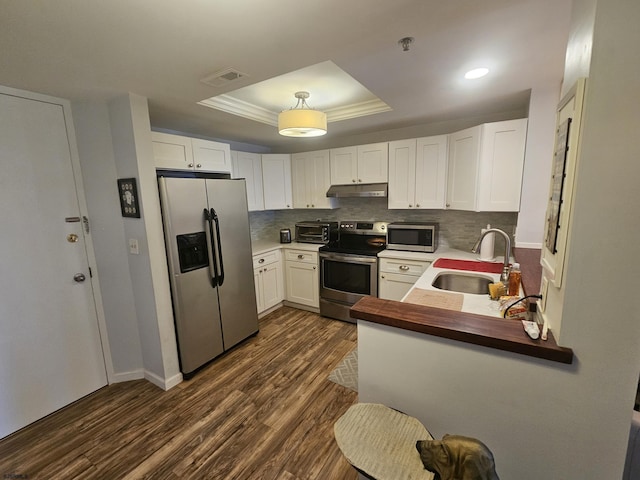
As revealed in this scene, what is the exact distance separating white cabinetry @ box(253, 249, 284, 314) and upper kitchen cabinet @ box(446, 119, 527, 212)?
90.7 inches

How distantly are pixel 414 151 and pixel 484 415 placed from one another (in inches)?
102

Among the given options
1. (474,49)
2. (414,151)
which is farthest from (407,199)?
(474,49)

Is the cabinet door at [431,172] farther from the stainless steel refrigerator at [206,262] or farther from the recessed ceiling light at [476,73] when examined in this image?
the stainless steel refrigerator at [206,262]

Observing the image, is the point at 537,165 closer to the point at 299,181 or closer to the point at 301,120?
the point at 301,120

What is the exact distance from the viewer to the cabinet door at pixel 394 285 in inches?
112

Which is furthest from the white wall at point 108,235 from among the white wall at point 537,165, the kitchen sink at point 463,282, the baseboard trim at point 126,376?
the white wall at point 537,165

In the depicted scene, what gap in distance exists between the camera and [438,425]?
1.17m

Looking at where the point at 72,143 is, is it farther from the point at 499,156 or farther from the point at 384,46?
the point at 499,156

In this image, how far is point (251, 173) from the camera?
11.6ft

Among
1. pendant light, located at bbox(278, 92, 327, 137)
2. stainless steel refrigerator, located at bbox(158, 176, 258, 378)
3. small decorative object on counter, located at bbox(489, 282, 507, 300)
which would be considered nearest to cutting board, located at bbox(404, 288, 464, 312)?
small decorative object on counter, located at bbox(489, 282, 507, 300)

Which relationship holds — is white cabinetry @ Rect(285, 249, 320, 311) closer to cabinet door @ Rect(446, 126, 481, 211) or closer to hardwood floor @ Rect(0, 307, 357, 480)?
hardwood floor @ Rect(0, 307, 357, 480)

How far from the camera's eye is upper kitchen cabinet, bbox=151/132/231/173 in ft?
7.55

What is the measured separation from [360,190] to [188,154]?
1916mm

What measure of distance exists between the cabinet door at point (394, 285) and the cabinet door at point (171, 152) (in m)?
2.32
